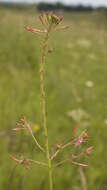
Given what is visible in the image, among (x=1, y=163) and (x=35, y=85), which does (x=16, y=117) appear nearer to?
(x=1, y=163)

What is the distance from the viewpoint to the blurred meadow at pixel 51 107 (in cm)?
193

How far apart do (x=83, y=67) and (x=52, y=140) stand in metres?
2.69

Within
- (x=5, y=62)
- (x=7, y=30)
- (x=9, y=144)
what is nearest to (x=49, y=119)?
(x=9, y=144)

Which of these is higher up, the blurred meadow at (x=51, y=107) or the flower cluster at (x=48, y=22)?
the flower cluster at (x=48, y=22)

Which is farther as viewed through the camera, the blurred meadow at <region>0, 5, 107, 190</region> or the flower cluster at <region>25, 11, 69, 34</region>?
the blurred meadow at <region>0, 5, 107, 190</region>

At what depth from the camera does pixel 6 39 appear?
5.33 metres

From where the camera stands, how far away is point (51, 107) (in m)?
3.06

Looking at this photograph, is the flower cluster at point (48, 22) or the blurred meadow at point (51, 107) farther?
the blurred meadow at point (51, 107)

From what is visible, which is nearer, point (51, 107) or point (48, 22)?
point (48, 22)

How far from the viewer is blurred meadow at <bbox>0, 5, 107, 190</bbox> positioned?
1932 millimetres

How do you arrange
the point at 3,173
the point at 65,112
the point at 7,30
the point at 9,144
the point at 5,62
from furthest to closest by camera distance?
the point at 7,30 < the point at 5,62 < the point at 65,112 < the point at 9,144 < the point at 3,173

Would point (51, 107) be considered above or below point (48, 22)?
below

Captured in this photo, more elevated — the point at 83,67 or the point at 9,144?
the point at 9,144

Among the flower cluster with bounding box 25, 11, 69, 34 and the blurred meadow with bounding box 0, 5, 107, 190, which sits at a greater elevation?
the flower cluster with bounding box 25, 11, 69, 34
